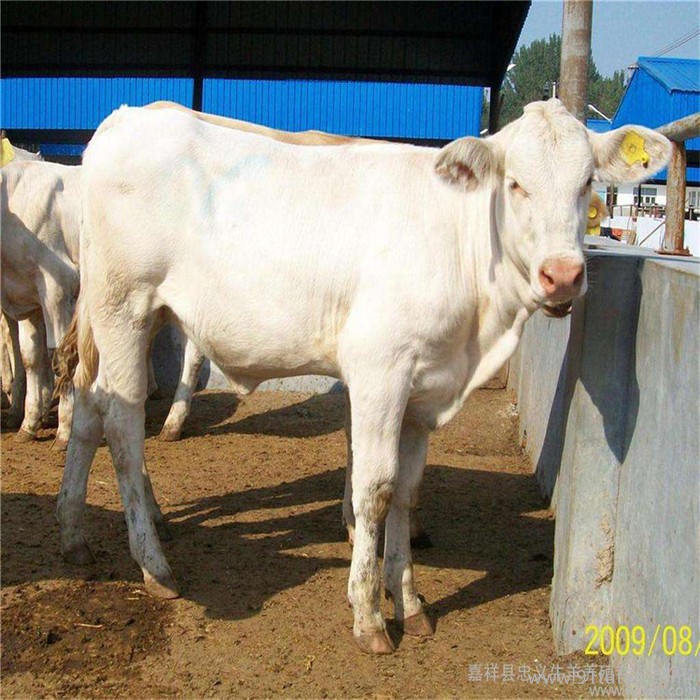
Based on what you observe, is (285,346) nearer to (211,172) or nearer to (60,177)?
(211,172)

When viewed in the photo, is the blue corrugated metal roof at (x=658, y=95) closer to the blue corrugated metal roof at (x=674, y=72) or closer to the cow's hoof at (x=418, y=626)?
the blue corrugated metal roof at (x=674, y=72)

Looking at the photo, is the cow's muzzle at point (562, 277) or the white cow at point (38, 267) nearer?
the cow's muzzle at point (562, 277)

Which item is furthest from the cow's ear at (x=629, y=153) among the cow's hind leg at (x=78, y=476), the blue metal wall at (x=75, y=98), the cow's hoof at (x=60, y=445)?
the blue metal wall at (x=75, y=98)

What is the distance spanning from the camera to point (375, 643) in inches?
180

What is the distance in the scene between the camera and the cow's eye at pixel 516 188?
433cm

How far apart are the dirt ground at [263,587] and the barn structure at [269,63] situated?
25.9ft

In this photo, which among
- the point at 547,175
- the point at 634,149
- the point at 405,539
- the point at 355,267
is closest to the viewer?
the point at 547,175

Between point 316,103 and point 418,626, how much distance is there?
11.3 meters

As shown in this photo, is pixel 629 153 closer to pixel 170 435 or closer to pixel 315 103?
pixel 170 435

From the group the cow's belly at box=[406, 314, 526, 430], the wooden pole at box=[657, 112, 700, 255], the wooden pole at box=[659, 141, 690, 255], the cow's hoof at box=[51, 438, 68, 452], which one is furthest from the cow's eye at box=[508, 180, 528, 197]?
the cow's hoof at box=[51, 438, 68, 452]

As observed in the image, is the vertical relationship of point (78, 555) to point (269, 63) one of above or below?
below

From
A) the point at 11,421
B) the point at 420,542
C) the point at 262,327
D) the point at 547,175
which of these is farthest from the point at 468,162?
the point at 11,421
